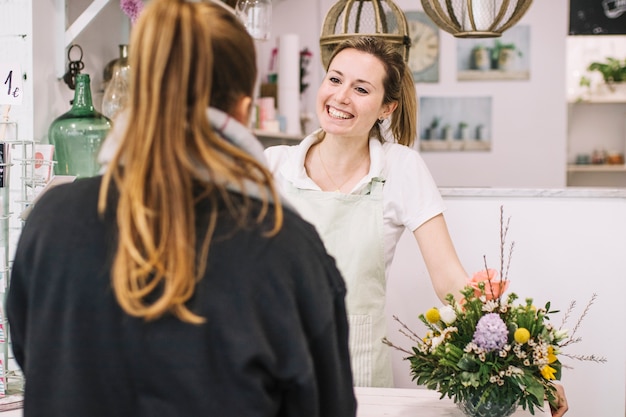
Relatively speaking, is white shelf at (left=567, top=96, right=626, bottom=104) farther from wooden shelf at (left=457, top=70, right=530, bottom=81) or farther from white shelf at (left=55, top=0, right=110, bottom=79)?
white shelf at (left=55, top=0, right=110, bottom=79)

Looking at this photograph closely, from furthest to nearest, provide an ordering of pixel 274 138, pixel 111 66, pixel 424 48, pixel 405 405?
pixel 424 48
pixel 274 138
pixel 111 66
pixel 405 405

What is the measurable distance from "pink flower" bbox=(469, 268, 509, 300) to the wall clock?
4057 millimetres

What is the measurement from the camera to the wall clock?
5594mm

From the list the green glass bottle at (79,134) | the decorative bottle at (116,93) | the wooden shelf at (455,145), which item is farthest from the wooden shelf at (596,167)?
the green glass bottle at (79,134)

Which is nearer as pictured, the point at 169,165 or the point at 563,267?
the point at 169,165

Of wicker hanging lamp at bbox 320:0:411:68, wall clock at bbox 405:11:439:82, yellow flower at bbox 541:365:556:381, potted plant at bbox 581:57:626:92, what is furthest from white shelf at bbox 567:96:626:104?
yellow flower at bbox 541:365:556:381

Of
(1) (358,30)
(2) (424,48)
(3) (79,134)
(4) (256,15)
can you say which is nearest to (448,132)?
(2) (424,48)

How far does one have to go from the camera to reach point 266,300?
100 cm

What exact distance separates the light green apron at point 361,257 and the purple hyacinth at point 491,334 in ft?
2.08

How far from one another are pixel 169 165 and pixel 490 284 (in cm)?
89

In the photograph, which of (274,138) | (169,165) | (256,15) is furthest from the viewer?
(274,138)

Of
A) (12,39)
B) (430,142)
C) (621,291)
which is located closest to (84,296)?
(12,39)

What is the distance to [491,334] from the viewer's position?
1.56 meters

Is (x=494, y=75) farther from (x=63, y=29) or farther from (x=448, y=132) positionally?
(x=63, y=29)
